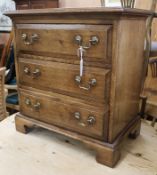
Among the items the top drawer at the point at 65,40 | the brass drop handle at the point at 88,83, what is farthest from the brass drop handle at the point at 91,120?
the top drawer at the point at 65,40

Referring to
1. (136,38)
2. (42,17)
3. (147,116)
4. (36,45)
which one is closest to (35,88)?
(36,45)

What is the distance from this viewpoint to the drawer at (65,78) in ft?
2.37

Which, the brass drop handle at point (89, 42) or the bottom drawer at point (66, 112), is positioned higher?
the brass drop handle at point (89, 42)

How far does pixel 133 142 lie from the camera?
0.95 meters

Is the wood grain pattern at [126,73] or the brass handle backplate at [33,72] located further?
the brass handle backplate at [33,72]

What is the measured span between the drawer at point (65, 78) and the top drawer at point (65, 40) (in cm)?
4

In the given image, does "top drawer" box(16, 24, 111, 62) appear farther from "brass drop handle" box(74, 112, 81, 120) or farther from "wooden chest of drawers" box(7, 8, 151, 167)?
"brass drop handle" box(74, 112, 81, 120)

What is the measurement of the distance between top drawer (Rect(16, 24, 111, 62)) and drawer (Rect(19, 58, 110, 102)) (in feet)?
0.14

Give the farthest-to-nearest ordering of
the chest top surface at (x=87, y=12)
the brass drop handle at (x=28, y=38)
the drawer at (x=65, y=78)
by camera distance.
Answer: the brass drop handle at (x=28, y=38)
the drawer at (x=65, y=78)
the chest top surface at (x=87, y=12)

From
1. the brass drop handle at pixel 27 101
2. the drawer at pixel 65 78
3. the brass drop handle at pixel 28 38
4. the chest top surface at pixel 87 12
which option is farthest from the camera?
the brass drop handle at pixel 27 101

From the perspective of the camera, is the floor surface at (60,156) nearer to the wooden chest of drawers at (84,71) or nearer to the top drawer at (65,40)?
the wooden chest of drawers at (84,71)

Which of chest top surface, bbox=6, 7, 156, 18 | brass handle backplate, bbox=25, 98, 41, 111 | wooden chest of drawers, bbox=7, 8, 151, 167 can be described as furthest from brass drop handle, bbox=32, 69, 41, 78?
chest top surface, bbox=6, 7, 156, 18

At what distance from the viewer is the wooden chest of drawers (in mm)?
682

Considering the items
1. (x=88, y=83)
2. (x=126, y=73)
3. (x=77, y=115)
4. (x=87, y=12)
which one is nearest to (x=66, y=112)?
(x=77, y=115)
